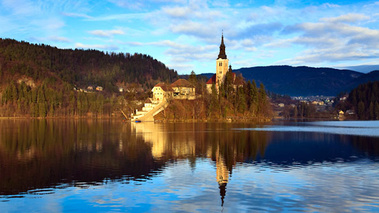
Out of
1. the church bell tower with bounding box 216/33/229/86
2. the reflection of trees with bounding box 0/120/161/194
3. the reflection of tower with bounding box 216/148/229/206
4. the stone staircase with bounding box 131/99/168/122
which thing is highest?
the church bell tower with bounding box 216/33/229/86

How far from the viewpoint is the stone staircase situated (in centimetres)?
14188

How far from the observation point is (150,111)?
145 meters

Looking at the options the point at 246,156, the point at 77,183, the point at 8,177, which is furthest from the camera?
the point at 246,156

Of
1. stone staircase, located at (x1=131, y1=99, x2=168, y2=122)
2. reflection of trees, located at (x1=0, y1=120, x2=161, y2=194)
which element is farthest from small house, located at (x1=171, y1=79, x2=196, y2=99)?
reflection of trees, located at (x1=0, y1=120, x2=161, y2=194)

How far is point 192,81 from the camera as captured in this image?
162000 mm

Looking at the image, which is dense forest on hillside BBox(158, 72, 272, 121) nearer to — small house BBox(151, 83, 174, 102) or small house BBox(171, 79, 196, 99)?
small house BBox(171, 79, 196, 99)

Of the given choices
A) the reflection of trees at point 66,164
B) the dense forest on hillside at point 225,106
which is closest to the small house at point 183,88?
the dense forest on hillside at point 225,106

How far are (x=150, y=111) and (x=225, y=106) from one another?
104ft

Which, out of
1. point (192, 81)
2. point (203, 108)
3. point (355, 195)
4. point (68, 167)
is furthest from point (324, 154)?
point (192, 81)

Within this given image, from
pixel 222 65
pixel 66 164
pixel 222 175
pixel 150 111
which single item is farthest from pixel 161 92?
pixel 222 175

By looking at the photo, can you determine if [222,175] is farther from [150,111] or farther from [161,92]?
[161,92]

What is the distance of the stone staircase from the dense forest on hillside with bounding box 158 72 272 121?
3165 millimetres

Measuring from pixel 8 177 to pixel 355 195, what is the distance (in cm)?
2693

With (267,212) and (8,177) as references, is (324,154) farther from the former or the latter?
(8,177)
